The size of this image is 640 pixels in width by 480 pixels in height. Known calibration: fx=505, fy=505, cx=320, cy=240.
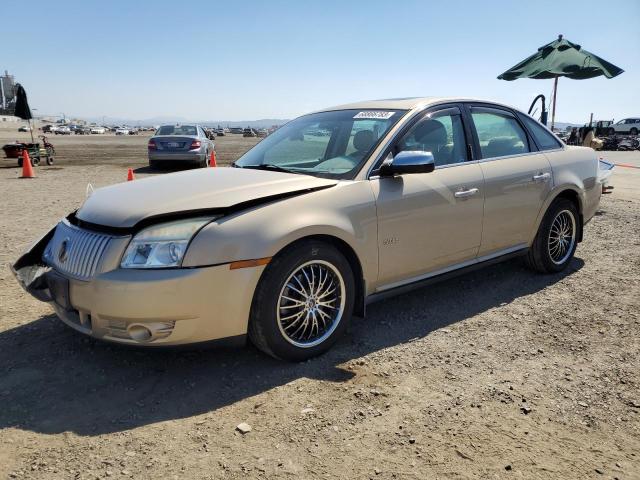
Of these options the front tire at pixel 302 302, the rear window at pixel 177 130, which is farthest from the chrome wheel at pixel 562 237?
the rear window at pixel 177 130

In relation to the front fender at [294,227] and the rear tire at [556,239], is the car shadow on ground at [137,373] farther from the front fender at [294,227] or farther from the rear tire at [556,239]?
the rear tire at [556,239]

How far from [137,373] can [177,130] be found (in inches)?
588

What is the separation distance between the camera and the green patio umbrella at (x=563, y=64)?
10.3m

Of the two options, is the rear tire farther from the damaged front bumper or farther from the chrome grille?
the chrome grille

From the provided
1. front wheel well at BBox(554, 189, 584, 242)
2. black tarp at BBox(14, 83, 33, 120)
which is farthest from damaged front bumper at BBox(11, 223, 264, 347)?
black tarp at BBox(14, 83, 33, 120)

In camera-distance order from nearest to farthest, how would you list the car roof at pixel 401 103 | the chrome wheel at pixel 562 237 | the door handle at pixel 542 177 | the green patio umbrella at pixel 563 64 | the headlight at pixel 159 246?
the headlight at pixel 159 246 < the car roof at pixel 401 103 < the door handle at pixel 542 177 < the chrome wheel at pixel 562 237 < the green patio umbrella at pixel 563 64

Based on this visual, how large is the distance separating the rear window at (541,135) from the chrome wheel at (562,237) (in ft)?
2.17

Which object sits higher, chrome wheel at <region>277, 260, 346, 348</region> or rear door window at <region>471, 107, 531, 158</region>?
rear door window at <region>471, 107, 531, 158</region>

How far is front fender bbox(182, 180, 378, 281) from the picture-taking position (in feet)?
9.20

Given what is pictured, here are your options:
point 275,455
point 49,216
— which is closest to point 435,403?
point 275,455

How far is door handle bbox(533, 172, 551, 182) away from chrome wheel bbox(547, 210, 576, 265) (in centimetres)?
43

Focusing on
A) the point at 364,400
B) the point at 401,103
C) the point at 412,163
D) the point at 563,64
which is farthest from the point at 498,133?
the point at 563,64

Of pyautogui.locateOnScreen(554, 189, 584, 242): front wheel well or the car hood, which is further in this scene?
pyautogui.locateOnScreen(554, 189, 584, 242): front wheel well

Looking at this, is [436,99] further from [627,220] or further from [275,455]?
[627,220]
